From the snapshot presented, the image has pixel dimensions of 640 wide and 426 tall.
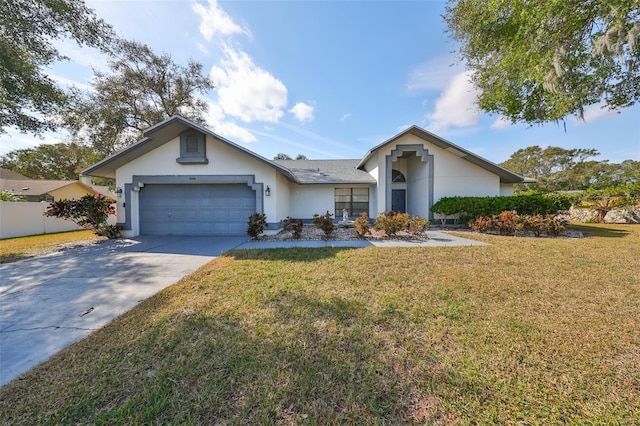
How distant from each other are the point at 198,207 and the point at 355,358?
10.1 metres

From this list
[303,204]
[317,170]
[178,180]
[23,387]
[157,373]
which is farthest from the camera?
[317,170]

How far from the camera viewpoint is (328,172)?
15.0 meters

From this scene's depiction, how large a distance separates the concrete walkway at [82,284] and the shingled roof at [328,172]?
5.53 metres

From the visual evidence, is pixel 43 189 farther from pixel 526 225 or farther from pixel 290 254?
pixel 526 225

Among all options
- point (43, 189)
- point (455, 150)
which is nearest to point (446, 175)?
point (455, 150)

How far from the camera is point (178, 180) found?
10.1 m

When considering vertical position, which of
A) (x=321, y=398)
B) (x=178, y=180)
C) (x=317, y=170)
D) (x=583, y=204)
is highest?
(x=317, y=170)

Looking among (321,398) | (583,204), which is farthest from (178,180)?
(583,204)

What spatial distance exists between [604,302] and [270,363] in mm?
5213

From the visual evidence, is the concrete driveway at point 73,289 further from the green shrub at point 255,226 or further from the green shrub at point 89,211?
the green shrub at point 89,211

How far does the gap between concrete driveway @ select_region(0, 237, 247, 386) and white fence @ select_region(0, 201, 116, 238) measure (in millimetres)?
7029

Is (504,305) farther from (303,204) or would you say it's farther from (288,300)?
(303,204)

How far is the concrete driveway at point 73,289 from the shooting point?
2.81m

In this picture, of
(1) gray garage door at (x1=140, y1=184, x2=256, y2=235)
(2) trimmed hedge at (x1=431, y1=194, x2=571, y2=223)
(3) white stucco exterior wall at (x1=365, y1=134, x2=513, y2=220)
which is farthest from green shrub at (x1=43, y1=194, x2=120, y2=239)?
(2) trimmed hedge at (x1=431, y1=194, x2=571, y2=223)
